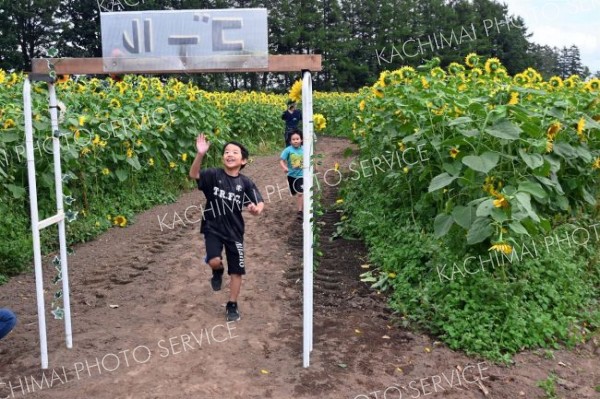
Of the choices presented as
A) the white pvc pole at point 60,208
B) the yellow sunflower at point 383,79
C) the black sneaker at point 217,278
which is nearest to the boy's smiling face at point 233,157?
the black sneaker at point 217,278

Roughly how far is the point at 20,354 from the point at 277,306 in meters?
1.82

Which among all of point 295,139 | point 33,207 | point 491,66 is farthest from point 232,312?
point 491,66

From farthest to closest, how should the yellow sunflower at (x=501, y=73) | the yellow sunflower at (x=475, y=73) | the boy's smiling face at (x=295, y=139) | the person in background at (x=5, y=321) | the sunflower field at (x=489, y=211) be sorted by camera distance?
the boy's smiling face at (x=295, y=139), the yellow sunflower at (x=475, y=73), the yellow sunflower at (x=501, y=73), the sunflower field at (x=489, y=211), the person in background at (x=5, y=321)

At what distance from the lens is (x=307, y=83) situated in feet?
10.4

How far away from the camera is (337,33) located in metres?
38.6

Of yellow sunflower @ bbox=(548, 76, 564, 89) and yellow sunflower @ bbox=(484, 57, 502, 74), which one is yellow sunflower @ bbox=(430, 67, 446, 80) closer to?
yellow sunflower @ bbox=(484, 57, 502, 74)

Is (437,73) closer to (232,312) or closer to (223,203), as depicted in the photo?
(223,203)

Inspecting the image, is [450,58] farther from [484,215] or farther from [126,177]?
[484,215]

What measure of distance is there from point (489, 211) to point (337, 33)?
1458 inches

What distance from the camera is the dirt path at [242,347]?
10.4 ft

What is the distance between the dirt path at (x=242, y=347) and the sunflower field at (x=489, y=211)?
240mm

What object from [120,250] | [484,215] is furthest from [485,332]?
[120,250]

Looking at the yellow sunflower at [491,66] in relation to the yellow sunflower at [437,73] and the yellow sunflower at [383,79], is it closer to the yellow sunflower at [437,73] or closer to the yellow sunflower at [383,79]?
the yellow sunflower at [437,73]

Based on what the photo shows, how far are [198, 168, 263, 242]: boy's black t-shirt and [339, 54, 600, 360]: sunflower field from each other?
137cm
